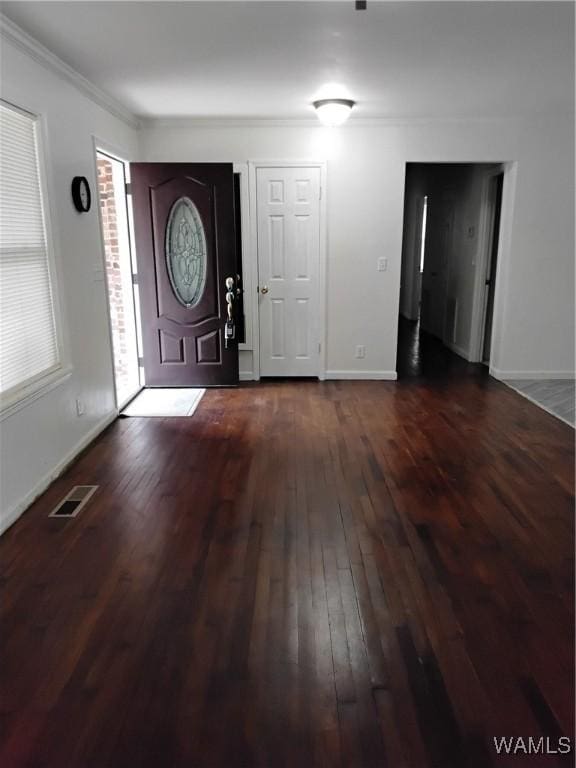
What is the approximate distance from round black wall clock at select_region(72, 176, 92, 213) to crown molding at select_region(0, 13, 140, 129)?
0.61 metres

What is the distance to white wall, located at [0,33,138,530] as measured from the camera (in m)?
2.88

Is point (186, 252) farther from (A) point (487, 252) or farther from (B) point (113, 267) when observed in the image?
(A) point (487, 252)

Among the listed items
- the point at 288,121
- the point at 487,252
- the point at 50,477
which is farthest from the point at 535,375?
the point at 50,477

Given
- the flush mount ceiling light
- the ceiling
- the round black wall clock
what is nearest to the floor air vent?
the round black wall clock

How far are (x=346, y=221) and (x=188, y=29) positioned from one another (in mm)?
2707

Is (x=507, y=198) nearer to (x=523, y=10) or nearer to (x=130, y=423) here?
(x=523, y=10)

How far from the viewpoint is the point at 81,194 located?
12.4ft

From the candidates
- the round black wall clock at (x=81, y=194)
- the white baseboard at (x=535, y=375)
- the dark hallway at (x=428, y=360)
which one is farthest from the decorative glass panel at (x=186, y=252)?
the white baseboard at (x=535, y=375)

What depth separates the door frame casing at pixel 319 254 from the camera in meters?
5.19

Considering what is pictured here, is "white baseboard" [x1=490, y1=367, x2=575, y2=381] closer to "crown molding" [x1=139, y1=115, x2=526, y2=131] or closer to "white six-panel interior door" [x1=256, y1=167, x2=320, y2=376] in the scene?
"white six-panel interior door" [x1=256, y1=167, x2=320, y2=376]

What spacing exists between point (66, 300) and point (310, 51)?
7.07 ft

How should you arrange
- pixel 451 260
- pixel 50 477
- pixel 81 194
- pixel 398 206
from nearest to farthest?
pixel 50 477 < pixel 81 194 < pixel 398 206 < pixel 451 260

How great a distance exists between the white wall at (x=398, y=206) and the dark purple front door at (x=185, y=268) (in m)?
0.47

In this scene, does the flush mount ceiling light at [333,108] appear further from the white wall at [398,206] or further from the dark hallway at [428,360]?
the dark hallway at [428,360]
